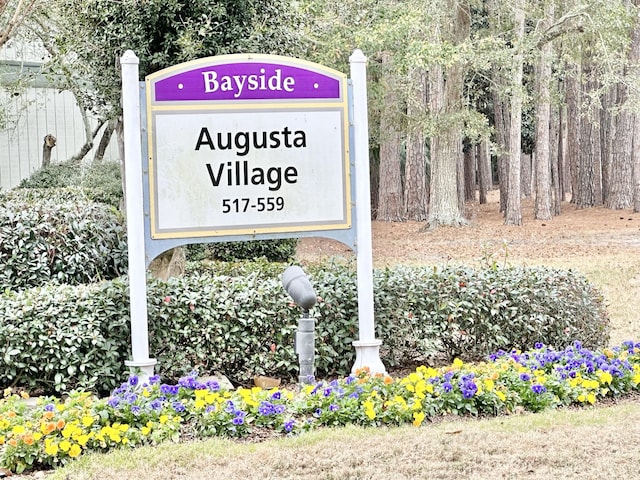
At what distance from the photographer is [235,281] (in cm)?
695

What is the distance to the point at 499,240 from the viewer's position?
20.9 meters

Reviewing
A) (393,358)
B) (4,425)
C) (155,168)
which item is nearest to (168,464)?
(4,425)

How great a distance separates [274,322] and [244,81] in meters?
1.68

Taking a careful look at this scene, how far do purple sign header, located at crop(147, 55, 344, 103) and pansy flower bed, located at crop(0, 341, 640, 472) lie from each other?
1917mm

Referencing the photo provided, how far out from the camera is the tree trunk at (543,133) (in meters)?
23.8

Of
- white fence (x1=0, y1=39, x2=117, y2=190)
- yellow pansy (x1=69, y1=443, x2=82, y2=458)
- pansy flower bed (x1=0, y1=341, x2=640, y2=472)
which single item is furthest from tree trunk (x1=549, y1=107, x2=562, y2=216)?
yellow pansy (x1=69, y1=443, x2=82, y2=458)

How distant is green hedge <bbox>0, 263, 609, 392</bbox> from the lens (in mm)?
6188

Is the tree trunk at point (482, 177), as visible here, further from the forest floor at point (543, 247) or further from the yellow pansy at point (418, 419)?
the yellow pansy at point (418, 419)

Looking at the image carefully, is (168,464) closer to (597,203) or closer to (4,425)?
(4,425)

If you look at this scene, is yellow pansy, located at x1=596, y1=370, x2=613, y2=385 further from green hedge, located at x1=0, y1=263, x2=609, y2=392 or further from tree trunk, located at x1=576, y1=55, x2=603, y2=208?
tree trunk, located at x1=576, y1=55, x2=603, y2=208

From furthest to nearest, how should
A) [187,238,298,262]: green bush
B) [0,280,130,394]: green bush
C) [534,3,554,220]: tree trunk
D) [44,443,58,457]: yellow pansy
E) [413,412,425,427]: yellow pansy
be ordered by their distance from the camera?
[534,3,554,220]: tree trunk
[187,238,298,262]: green bush
[0,280,130,394]: green bush
[413,412,425,427]: yellow pansy
[44,443,58,457]: yellow pansy

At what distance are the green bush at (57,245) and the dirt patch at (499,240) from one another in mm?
7442

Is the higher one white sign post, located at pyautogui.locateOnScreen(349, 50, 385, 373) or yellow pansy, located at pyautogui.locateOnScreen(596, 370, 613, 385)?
white sign post, located at pyautogui.locateOnScreen(349, 50, 385, 373)

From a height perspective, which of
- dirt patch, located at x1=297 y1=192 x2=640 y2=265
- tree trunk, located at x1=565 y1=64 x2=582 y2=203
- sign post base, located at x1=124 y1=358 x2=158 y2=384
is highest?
tree trunk, located at x1=565 y1=64 x2=582 y2=203
